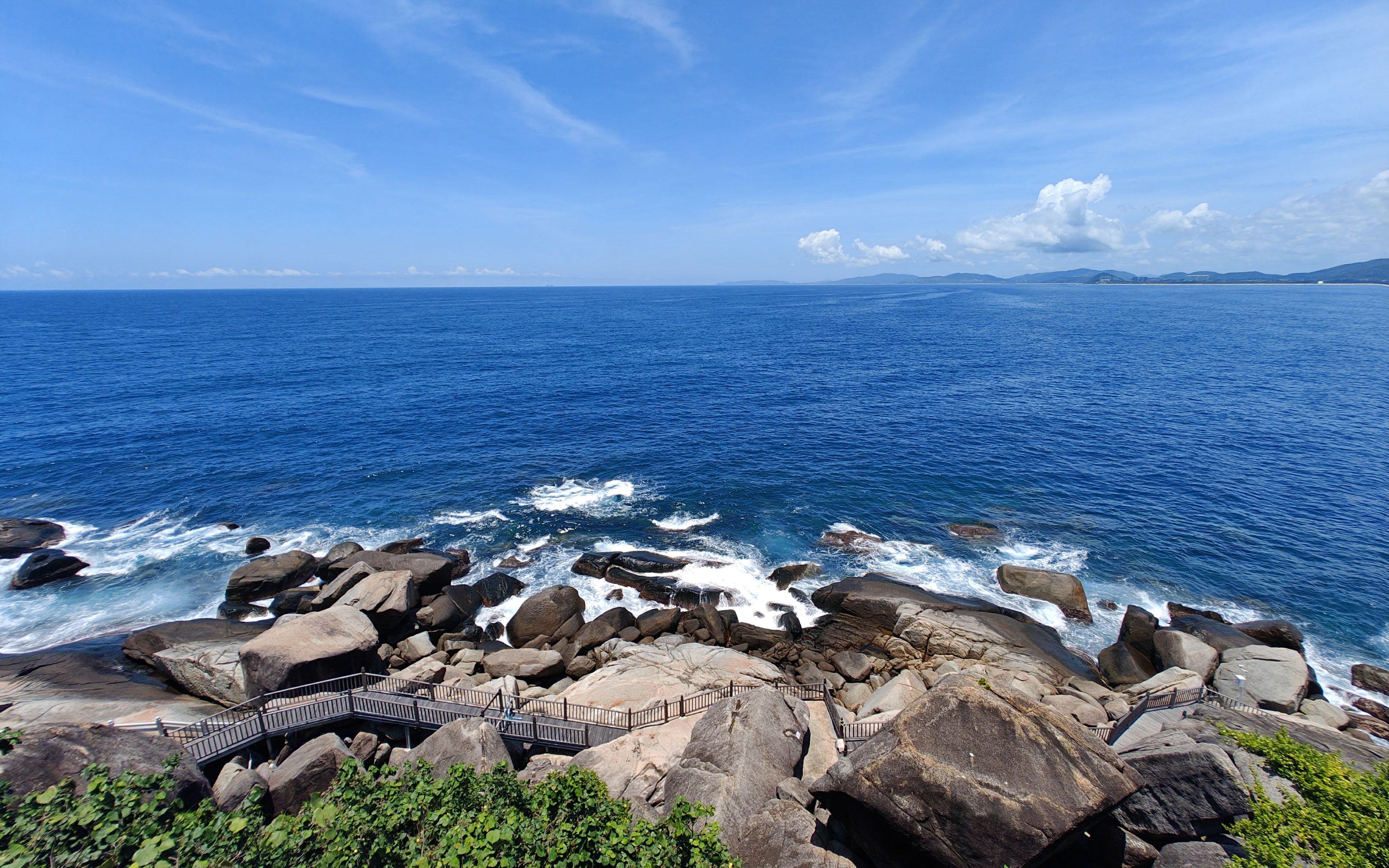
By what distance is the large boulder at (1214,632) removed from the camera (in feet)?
104

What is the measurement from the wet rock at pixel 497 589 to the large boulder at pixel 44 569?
27.9 metres

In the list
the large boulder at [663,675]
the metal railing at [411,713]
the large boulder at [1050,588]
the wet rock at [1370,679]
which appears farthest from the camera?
the large boulder at [1050,588]

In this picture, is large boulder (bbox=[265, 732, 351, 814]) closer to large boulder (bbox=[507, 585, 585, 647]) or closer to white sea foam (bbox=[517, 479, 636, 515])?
large boulder (bbox=[507, 585, 585, 647])

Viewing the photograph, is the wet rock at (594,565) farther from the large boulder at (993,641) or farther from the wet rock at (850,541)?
the large boulder at (993,641)

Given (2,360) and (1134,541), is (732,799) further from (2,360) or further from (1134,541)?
(2,360)

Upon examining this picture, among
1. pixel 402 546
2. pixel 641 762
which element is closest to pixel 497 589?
pixel 402 546

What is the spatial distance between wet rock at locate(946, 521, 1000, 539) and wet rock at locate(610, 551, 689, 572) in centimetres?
2144

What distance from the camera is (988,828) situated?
1462cm

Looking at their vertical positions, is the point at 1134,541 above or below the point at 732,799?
below

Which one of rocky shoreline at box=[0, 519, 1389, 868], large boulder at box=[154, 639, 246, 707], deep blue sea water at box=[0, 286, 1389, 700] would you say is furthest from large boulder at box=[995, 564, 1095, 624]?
large boulder at box=[154, 639, 246, 707]

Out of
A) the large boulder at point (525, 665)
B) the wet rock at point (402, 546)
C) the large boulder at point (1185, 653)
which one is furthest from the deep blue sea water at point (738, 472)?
the large boulder at point (525, 665)

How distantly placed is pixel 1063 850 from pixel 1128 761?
4195 millimetres

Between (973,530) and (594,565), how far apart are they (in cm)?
2948

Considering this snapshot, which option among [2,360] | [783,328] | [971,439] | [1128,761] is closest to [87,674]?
[1128,761]
